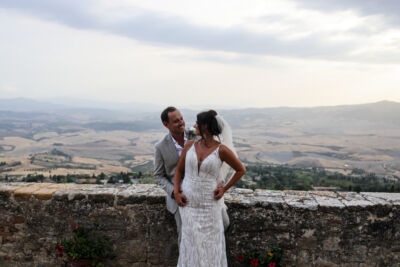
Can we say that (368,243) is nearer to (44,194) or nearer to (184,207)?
(184,207)

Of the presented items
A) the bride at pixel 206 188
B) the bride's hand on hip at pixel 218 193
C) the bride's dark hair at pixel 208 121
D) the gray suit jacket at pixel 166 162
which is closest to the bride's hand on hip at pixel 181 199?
the bride at pixel 206 188

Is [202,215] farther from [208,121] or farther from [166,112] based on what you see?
[166,112]

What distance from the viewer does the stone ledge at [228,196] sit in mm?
3387

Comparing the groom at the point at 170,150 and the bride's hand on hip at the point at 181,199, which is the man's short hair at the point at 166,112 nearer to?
the groom at the point at 170,150

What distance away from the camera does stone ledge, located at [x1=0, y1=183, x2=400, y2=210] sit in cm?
339

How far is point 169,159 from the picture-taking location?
3.04 meters

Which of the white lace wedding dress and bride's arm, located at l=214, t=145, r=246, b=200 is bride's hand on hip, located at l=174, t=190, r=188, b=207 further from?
bride's arm, located at l=214, t=145, r=246, b=200

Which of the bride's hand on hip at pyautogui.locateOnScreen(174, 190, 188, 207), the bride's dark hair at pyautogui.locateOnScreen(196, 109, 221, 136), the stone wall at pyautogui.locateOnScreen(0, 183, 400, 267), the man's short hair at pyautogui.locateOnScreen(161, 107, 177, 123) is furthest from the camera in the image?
the stone wall at pyautogui.locateOnScreen(0, 183, 400, 267)

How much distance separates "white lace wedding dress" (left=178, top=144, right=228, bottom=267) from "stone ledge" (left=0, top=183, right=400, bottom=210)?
0.73 meters

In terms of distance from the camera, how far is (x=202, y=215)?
2.72 metres

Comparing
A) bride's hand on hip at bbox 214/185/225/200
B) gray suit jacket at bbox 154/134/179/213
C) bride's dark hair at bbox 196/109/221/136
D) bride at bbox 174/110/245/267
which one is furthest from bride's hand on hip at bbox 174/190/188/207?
bride's dark hair at bbox 196/109/221/136

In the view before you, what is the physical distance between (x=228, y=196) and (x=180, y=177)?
3.11 ft

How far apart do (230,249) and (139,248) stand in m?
1.08

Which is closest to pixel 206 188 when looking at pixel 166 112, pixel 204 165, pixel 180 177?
pixel 204 165
